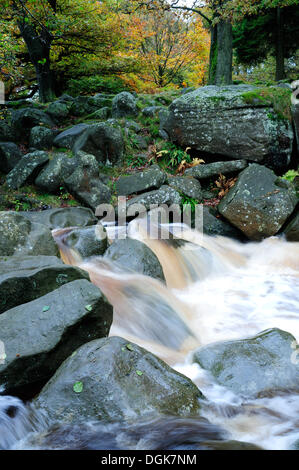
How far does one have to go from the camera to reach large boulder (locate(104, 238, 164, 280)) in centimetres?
593

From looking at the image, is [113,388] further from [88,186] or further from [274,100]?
[274,100]

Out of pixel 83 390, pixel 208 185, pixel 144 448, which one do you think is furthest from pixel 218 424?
pixel 208 185

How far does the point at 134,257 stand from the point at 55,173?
4.61 m

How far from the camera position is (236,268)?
7.76 metres

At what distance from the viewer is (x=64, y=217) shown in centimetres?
813

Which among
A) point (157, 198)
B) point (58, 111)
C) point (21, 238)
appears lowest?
point (21, 238)

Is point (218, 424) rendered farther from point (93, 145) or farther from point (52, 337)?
point (93, 145)

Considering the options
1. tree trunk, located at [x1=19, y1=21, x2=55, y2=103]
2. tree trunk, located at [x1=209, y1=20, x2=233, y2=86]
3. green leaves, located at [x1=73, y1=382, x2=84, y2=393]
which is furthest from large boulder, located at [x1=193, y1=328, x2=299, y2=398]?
tree trunk, located at [x1=19, y1=21, x2=55, y2=103]

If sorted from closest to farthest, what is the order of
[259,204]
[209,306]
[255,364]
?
[255,364] < [209,306] < [259,204]

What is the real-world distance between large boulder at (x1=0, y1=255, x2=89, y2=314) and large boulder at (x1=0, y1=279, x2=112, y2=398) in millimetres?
A: 419

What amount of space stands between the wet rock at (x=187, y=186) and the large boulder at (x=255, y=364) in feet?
19.0

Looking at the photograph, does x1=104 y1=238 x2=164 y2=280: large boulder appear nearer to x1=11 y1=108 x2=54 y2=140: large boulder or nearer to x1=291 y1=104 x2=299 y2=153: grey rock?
x1=291 y1=104 x2=299 y2=153: grey rock

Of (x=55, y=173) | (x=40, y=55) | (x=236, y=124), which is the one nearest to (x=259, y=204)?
(x=236, y=124)

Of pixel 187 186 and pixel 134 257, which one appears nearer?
pixel 134 257
